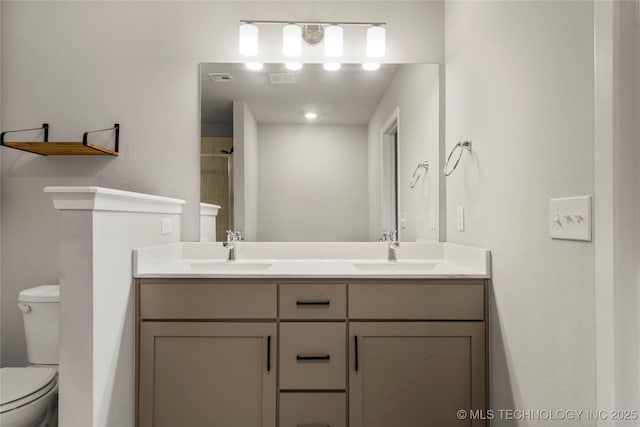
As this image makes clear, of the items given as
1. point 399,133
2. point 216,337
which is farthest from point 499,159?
point 216,337

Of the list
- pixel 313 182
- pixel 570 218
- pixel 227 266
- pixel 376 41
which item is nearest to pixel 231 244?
pixel 227 266

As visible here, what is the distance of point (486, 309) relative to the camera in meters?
1.60

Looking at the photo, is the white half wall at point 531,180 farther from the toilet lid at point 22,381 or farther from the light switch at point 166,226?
the toilet lid at point 22,381

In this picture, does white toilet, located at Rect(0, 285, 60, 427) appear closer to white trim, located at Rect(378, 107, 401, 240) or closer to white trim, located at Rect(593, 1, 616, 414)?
white trim, located at Rect(378, 107, 401, 240)

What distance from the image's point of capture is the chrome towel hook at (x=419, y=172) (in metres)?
2.12

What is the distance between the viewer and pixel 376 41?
2.10 meters

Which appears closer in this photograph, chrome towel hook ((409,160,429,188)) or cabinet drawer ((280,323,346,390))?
cabinet drawer ((280,323,346,390))

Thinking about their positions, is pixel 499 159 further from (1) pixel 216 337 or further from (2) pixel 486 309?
(1) pixel 216 337

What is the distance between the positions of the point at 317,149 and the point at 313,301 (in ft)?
3.05

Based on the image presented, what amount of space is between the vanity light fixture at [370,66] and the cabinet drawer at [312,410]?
66.4 inches

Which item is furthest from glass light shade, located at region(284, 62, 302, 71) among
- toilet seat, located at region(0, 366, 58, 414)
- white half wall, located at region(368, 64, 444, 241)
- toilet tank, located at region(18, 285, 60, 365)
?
toilet seat, located at region(0, 366, 58, 414)

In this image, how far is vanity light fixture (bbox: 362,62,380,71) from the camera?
2.15 meters

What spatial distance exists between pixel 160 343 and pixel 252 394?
0.44 m

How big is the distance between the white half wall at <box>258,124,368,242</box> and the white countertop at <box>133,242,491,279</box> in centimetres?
9
